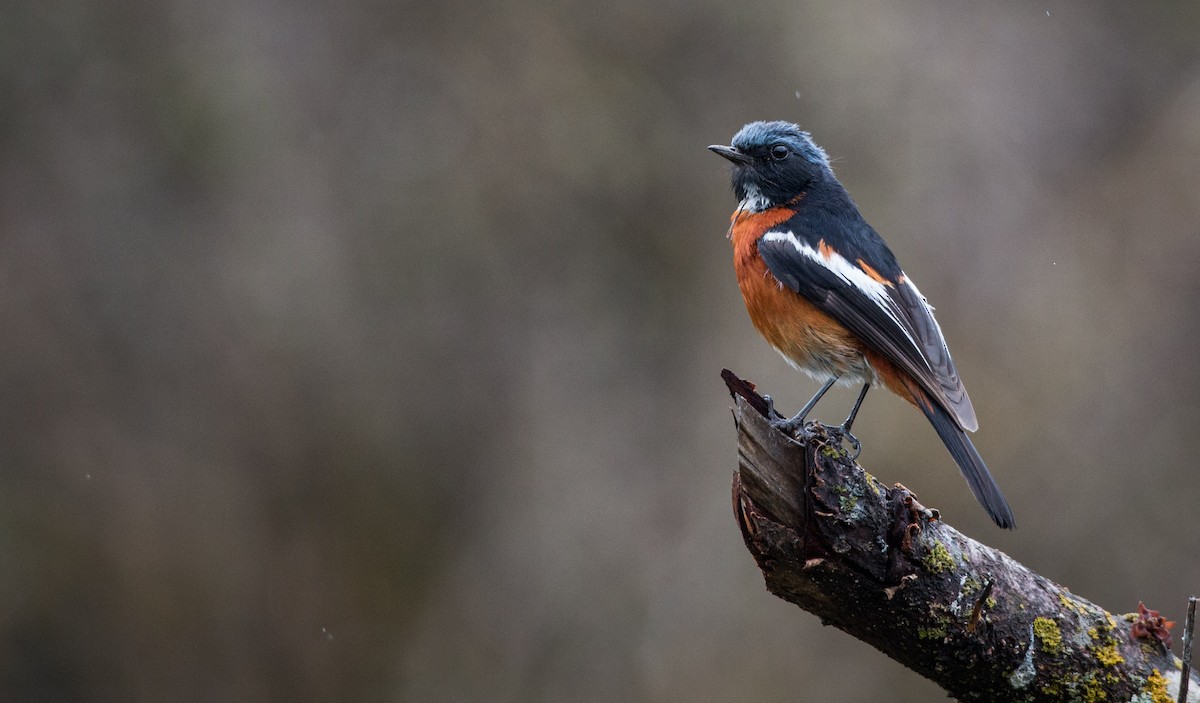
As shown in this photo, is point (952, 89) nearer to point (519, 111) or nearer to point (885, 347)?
point (519, 111)

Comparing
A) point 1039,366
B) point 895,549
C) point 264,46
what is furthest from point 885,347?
point 264,46

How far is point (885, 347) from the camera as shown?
392 centimetres

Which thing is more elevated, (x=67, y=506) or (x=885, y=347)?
(x=885, y=347)

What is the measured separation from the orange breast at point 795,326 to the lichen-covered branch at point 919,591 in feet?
3.25

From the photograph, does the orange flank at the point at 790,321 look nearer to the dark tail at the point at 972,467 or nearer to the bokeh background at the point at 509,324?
the dark tail at the point at 972,467

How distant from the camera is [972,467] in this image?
11.7ft

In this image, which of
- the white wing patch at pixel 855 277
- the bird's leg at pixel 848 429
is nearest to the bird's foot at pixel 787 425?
the bird's leg at pixel 848 429

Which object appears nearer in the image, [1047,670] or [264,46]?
[1047,670]

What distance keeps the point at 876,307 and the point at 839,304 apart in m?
0.14

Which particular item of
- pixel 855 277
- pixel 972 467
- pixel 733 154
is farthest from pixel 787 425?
pixel 733 154

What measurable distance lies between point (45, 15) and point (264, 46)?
1.32 meters

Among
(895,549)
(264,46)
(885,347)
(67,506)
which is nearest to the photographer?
(895,549)

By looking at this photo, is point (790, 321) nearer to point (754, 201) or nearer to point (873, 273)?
point (873, 273)

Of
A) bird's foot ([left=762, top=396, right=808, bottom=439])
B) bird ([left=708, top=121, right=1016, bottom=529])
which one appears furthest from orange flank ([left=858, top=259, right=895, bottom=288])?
bird's foot ([left=762, top=396, right=808, bottom=439])
